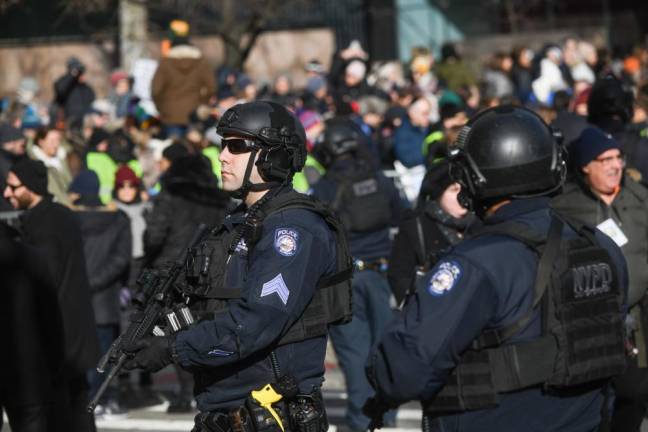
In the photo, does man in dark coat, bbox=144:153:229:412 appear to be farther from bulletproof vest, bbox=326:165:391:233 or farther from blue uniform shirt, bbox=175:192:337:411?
blue uniform shirt, bbox=175:192:337:411

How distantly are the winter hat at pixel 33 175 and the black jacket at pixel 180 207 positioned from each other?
1996 millimetres

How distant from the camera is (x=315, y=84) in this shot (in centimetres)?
1802

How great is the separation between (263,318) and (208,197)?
5.48 meters

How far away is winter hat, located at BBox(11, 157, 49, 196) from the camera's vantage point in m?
8.49

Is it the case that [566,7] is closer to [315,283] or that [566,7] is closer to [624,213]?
[624,213]

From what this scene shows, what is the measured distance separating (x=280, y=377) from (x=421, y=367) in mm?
1344

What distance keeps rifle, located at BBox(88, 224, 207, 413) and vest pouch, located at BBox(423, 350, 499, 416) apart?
1500mm

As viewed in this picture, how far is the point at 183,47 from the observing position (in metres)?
17.2

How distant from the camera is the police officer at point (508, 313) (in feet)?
13.8

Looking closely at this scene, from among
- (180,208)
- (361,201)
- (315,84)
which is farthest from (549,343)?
(315,84)

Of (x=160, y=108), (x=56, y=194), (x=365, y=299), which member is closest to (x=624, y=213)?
(x=365, y=299)

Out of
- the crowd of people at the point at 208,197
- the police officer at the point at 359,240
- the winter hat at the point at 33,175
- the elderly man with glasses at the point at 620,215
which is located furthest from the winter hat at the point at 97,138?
the elderly man with glasses at the point at 620,215

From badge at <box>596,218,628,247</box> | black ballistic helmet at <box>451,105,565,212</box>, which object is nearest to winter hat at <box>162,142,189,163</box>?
badge at <box>596,218,628,247</box>

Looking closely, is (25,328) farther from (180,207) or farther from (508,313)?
(508,313)
